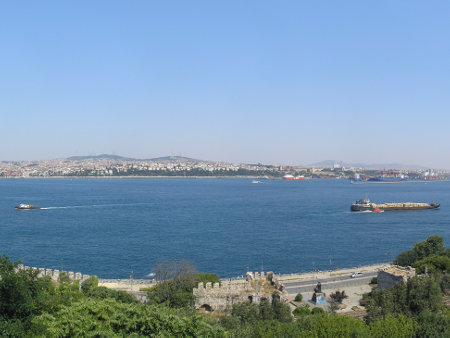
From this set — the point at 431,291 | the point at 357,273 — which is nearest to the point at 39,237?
the point at 357,273

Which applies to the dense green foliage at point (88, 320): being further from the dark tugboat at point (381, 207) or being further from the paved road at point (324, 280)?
the dark tugboat at point (381, 207)

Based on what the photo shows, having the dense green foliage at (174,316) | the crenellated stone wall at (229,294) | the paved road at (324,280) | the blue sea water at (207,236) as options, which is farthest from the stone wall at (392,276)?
the blue sea water at (207,236)

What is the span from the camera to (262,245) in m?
38.6

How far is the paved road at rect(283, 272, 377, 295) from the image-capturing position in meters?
22.0

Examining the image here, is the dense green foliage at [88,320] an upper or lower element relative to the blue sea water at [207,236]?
upper

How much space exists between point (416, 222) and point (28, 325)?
2181 inches

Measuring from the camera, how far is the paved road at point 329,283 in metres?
22.0

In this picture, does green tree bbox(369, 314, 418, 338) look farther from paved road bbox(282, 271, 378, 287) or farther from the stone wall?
paved road bbox(282, 271, 378, 287)

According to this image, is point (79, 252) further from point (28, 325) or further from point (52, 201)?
point (52, 201)

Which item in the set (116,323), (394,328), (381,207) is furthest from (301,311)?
(381,207)

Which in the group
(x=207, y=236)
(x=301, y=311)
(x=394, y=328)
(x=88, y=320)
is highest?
(x=88, y=320)

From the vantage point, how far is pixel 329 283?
2334 centimetres

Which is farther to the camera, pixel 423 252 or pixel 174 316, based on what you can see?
pixel 423 252

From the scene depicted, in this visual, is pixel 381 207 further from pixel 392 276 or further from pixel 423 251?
pixel 392 276
